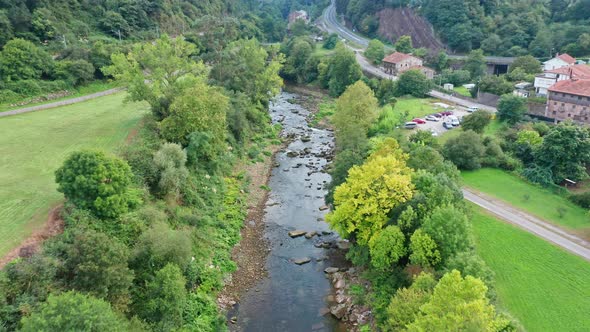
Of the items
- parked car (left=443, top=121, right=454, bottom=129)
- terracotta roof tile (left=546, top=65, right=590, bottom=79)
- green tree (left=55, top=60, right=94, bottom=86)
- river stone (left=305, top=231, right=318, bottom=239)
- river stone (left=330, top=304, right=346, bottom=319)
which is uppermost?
green tree (left=55, top=60, right=94, bottom=86)

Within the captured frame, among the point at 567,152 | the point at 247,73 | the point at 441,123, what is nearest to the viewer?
the point at 567,152

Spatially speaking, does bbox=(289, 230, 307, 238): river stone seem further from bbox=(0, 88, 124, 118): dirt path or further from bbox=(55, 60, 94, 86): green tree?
bbox=(55, 60, 94, 86): green tree

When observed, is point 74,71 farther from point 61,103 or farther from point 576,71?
point 576,71

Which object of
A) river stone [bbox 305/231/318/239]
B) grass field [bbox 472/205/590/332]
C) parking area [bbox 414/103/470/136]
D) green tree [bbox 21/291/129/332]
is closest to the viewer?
green tree [bbox 21/291/129/332]

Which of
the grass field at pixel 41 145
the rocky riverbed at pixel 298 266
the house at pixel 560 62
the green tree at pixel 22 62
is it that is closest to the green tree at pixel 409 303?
the rocky riverbed at pixel 298 266

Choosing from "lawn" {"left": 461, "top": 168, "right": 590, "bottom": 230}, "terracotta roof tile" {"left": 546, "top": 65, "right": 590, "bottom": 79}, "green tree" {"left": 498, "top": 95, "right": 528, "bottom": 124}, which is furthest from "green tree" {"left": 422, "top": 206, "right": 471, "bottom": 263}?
"terracotta roof tile" {"left": 546, "top": 65, "right": 590, "bottom": 79}

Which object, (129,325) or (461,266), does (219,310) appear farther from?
(461,266)

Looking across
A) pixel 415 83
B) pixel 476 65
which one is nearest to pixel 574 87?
pixel 415 83
